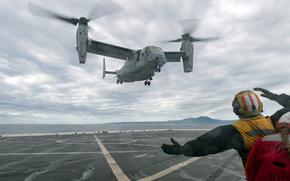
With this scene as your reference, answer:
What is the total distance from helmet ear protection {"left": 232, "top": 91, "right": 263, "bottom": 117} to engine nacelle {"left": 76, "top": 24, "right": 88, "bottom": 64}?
94.3ft

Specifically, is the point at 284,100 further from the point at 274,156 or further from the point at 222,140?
the point at 274,156

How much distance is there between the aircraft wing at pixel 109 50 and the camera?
1454 inches

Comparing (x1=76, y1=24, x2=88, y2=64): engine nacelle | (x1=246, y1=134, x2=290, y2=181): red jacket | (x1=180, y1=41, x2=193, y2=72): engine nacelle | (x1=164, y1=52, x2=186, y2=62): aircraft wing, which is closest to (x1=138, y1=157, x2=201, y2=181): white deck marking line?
(x1=246, y1=134, x2=290, y2=181): red jacket

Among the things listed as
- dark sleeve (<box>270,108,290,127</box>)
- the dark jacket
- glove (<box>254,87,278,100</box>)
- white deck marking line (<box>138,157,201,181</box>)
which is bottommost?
white deck marking line (<box>138,157,201,181</box>)

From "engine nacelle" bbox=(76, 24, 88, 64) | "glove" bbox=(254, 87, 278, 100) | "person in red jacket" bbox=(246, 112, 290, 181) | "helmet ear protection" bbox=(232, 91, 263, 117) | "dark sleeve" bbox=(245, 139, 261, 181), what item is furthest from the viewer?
"engine nacelle" bbox=(76, 24, 88, 64)

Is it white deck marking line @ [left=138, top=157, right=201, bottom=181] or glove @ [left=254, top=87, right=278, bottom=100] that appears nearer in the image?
glove @ [left=254, top=87, right=278, bottom=100]

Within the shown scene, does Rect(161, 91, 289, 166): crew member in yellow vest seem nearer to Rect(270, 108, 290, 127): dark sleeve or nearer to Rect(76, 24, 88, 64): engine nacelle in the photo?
Rect(270, 108, 290, 127): dark sleeve

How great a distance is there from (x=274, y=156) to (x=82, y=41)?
103ft

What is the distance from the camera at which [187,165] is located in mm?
13938

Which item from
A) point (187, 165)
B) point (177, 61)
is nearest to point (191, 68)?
point (177, 61)

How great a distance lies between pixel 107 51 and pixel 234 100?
3548cm

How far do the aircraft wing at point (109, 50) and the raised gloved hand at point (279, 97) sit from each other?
33834 mm

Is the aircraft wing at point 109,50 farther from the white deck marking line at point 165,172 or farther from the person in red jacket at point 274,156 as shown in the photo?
the person in red jacket at point 274,156

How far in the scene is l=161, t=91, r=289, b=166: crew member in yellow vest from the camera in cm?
352
